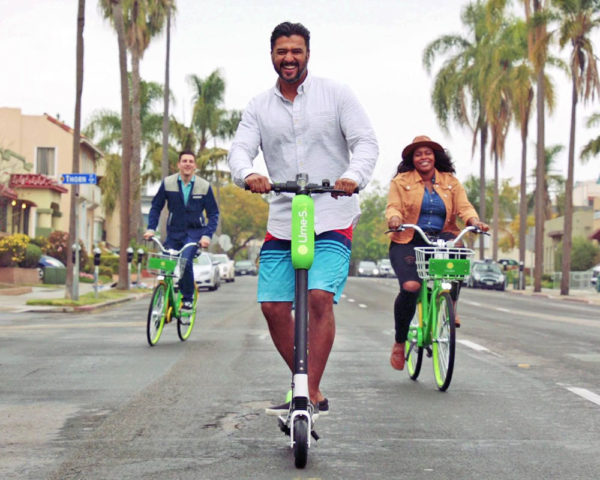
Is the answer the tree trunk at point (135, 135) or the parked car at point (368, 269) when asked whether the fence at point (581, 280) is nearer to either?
the tree trunk at point (135, 135)

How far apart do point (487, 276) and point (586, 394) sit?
37413mm

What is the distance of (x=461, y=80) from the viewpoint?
54.9 metres

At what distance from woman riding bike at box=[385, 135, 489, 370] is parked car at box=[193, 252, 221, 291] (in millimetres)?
22532

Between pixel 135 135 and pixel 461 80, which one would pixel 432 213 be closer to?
pixel 135 135

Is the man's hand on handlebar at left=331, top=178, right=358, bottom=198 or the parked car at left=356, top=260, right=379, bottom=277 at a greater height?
the man's hand on handlebar at left=331, top=178, right=358, bottom=198

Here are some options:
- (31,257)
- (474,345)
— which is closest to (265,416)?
(474,345)

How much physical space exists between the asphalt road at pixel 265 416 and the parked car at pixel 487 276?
32724 millimetres

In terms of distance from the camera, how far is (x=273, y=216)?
16.7 ft

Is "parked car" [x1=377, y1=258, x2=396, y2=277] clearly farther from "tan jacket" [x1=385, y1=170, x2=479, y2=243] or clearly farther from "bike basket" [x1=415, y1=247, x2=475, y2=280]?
"bike basket" [x1=415, y1=247, x2=475, y2=280]

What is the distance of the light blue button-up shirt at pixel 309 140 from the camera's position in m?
5.02

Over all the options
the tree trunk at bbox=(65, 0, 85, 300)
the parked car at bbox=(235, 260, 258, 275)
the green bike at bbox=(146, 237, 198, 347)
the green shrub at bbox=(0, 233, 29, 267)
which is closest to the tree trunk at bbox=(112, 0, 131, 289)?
the green shrub at bbox=(0, 233, 29, 267)

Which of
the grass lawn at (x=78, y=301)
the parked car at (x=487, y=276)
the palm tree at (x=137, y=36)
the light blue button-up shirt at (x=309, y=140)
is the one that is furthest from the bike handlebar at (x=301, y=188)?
the parked car at (x=487, y=276)

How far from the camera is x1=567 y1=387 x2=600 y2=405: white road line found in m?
6.71

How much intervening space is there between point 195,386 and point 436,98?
49.9 m
